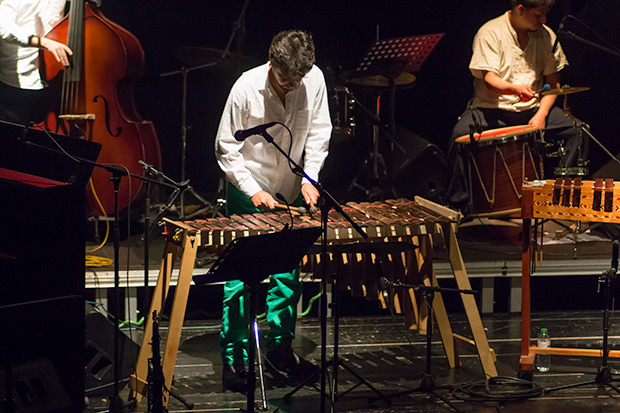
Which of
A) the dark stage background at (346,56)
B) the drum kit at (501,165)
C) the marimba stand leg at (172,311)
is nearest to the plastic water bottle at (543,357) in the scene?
the drum kit at (501,165)

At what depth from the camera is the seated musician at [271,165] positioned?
13.3 feet

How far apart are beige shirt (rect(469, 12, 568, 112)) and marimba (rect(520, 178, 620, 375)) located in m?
1.80

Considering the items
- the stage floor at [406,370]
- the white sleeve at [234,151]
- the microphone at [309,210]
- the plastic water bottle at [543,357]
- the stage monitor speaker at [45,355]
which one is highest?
the white sleeve at [234,151]

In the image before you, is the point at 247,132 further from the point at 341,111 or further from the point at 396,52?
the point at 341,111

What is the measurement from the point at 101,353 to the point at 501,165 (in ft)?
9.47

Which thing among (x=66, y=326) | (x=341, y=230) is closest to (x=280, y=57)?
(x=341, y=230)

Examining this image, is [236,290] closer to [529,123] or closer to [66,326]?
[66,326]

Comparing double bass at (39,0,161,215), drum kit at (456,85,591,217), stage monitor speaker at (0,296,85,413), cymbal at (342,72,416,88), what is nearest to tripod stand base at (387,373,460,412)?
stage monitor speaker at (0,296,85,413)

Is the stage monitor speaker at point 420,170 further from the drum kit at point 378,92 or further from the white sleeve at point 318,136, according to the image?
the white sleeve at point 318,136

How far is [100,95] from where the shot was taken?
536 cm

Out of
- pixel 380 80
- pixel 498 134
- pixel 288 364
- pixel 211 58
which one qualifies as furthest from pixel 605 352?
pixel 211 58

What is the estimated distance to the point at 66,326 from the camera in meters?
3.33

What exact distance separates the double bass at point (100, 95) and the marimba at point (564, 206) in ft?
8.37

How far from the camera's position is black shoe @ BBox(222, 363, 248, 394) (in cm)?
399
